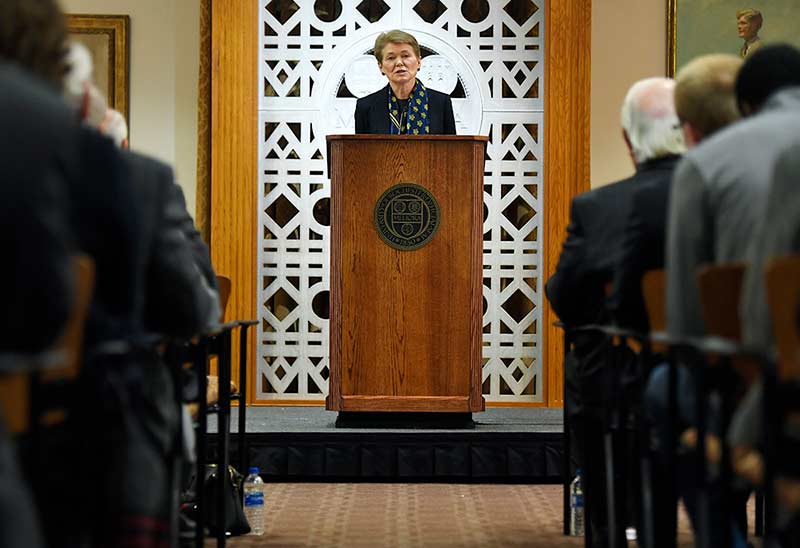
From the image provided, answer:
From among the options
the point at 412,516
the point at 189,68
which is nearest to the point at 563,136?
the point at 189,68

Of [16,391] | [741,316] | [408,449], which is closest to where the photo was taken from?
[16,391]

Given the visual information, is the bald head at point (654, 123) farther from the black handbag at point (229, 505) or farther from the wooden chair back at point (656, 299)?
the black handbag at point (229, 505)

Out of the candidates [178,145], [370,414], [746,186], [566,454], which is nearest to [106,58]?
[178,145]

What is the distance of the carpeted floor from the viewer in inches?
213

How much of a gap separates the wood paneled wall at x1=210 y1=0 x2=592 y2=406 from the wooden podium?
7.05 ft

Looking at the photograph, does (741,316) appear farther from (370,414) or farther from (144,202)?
(370,414)

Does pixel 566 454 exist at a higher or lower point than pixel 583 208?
lower

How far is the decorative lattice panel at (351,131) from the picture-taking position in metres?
9.09

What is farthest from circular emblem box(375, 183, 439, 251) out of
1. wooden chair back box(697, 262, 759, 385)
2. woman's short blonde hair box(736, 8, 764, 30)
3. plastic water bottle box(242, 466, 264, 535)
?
wooden chair back box(697, 262, 759, 385)

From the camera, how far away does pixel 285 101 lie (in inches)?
361

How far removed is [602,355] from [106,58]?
5.60m

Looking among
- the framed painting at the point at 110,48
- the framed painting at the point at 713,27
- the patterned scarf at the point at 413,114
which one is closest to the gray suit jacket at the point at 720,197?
the patterned scarf at the point at 413,114

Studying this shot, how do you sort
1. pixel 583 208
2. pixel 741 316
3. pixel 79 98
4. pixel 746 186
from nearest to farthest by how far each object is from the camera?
pixel 741 316
pixel 746 186
pixel 79 98
pixel 583 208

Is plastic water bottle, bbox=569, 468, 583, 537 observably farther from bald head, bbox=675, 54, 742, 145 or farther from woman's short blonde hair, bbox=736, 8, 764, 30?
woman's short blonde hair, bbox=736, 8, 764, 30
